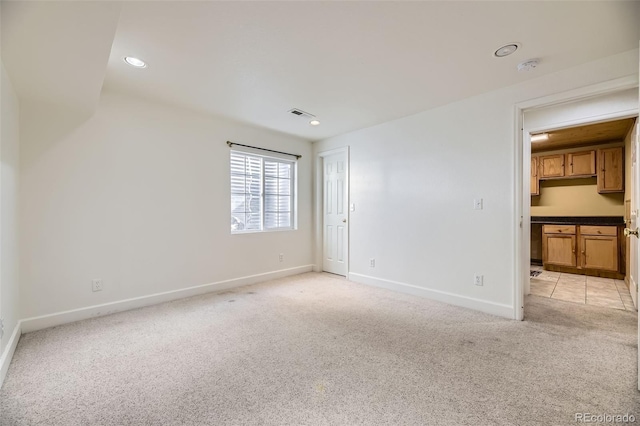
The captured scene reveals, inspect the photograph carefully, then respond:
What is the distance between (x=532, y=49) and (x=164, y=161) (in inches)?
148

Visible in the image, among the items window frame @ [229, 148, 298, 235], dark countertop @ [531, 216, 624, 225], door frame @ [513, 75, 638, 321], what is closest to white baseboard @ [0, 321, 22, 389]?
window frame @ [229, 148, 298, 235]

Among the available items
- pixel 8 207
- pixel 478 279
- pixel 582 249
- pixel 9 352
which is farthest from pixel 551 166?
pixel 9 352

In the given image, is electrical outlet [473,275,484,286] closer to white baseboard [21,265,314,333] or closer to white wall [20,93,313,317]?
white baseboard [21,265,314,333]

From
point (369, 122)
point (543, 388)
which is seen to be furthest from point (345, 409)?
point (369, 122)

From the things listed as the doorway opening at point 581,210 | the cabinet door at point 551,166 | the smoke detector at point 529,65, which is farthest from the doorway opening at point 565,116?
the cabinet door at point 551,166

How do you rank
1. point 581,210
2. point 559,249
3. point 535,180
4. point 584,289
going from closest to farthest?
point 584,289 → point 559,249 → point 581,210 → point 535,180

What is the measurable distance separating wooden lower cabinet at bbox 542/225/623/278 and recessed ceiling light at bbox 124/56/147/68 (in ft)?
21.2

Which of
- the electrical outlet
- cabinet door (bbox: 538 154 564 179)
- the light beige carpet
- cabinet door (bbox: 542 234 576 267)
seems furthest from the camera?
cabinet door (bbox: 538 154 564 179)

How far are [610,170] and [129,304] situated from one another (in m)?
7.43

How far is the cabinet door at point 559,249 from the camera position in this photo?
493 cm

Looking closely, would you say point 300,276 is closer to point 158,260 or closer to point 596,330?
point 158,260

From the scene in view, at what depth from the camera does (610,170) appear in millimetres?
4844

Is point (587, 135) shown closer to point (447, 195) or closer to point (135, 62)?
point (447, 195)

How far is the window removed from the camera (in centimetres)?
418
